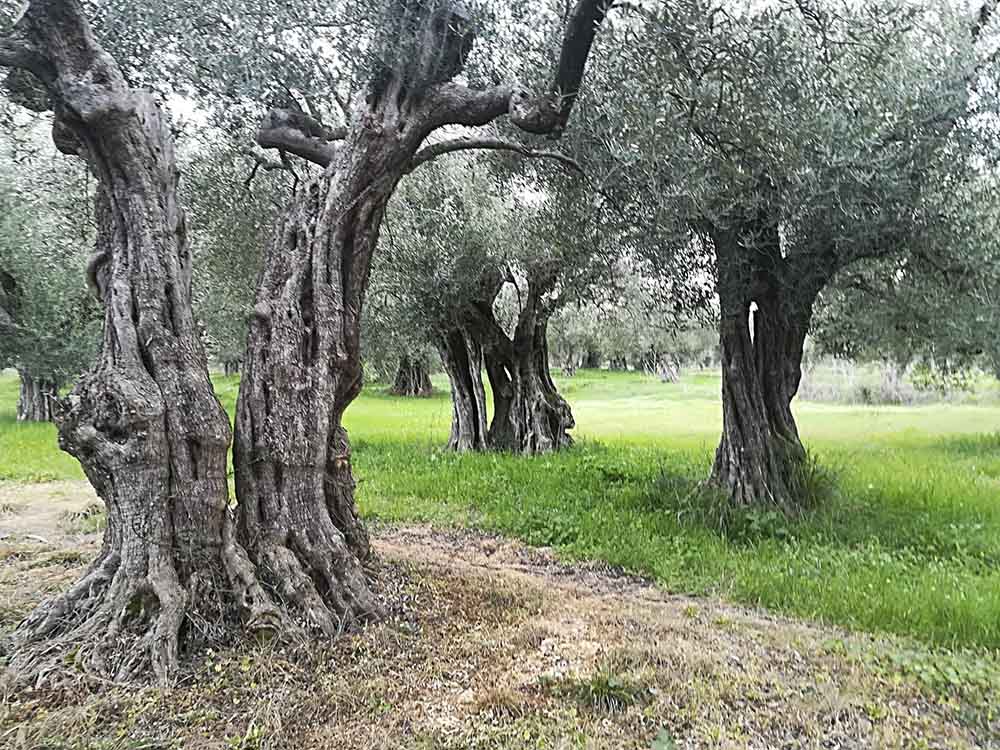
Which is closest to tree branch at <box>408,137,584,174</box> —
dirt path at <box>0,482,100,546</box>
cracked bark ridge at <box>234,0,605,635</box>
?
cracked bark ridge at <box>234,0,605,635</box>

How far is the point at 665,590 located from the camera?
23.0 ft

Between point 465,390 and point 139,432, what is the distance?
12.4 metres

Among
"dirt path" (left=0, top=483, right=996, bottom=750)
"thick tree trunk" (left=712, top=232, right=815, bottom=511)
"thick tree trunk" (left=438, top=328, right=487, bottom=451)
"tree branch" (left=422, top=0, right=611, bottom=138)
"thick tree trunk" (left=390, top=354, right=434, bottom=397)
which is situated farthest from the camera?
"thick tree trunk" (left=390, top=354, right=434, bottom=397)

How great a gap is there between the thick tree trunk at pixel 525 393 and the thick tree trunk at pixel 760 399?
638 centimetres

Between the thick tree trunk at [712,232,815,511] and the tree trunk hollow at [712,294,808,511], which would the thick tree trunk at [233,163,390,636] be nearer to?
the thick tree trunk at [712,232,815,511]

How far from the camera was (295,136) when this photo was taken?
688 centimetres

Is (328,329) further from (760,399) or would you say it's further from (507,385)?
(507,385)

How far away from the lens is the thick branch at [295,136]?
6871 mm

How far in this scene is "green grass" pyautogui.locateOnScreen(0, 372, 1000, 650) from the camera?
6.48 meters

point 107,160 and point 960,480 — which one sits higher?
point 107,160

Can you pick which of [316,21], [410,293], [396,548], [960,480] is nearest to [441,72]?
[316,21]

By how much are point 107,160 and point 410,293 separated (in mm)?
9008

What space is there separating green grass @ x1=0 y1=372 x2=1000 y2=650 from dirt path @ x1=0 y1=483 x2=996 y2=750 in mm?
860

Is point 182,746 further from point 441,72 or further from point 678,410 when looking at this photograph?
point 678,410
